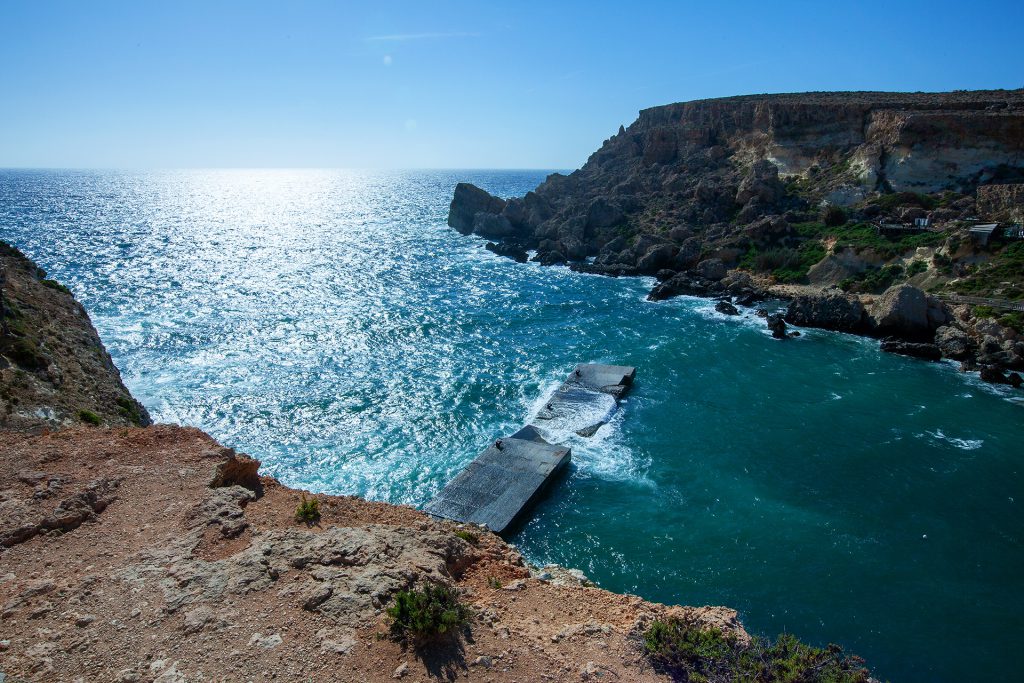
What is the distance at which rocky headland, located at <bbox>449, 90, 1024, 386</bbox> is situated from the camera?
43.9 m

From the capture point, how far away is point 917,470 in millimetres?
27172

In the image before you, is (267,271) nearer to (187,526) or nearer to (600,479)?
(600,479)

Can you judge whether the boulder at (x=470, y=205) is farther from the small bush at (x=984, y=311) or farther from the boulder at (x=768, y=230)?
the small bush at (x=984, y=311)

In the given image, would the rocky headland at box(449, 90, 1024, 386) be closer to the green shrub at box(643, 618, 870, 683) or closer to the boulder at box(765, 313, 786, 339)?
the boulder at box(765, 313, 786, 339)

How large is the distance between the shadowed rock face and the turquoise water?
14990 mm

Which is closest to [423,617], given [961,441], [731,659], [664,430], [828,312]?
[731,659]

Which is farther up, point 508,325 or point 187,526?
point 187,526

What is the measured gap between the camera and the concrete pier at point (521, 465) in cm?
2398

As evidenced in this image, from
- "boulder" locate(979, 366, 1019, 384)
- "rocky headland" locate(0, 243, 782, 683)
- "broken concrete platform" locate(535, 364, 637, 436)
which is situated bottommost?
"broken concrete platform" locate(535, 364, 637, 436)

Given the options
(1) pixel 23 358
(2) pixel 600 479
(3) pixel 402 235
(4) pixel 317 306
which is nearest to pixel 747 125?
(3) pixel 402 235

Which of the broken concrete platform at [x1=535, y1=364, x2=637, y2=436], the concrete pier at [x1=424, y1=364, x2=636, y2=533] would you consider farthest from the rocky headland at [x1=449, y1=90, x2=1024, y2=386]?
the concrete pier at [x1=424, y1=364, x2=636, y2=533]

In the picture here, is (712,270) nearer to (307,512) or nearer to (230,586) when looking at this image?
(307,512)

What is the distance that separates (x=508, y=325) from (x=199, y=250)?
59.4 m

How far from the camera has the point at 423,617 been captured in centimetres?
1020
